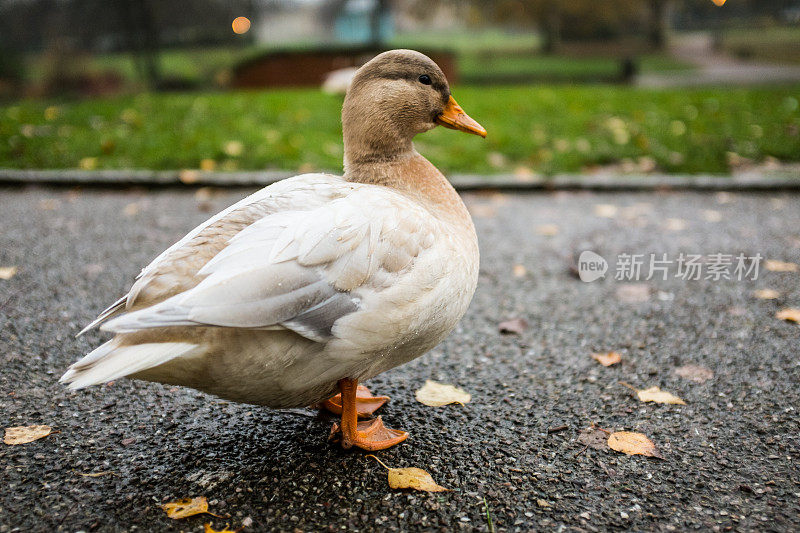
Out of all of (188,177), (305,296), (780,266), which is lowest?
(780,266)

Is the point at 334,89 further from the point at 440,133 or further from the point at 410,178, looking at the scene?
the point at 410,178

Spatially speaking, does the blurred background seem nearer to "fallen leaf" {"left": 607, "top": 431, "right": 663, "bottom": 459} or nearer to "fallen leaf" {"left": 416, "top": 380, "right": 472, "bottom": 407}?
"fallen leaf" {"left": 416, "top": 380, "right": 472, "bottom": 407}

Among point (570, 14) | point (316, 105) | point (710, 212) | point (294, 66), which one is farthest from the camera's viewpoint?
point (570, 14)

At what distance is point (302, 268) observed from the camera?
1.52 meters

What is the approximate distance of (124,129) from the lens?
20.5 feet

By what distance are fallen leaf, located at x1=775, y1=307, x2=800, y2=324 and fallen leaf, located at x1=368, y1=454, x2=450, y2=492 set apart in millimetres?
1998

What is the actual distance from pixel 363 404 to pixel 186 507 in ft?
2.28

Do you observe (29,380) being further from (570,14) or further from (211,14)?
(570,14)

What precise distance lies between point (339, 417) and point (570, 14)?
1802cm

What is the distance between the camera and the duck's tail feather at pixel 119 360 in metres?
1.35

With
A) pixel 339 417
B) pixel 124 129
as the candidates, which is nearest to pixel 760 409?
pixel 339 417

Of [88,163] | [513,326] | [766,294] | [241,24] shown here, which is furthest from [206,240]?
[241,24]

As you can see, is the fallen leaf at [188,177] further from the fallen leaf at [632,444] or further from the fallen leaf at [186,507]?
the fallen leaf at [632,444]

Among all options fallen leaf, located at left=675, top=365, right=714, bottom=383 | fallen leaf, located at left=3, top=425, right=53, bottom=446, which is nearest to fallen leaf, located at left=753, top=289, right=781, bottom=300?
fallen leaf, located at left=675, top=365, right=714, bottom=383
